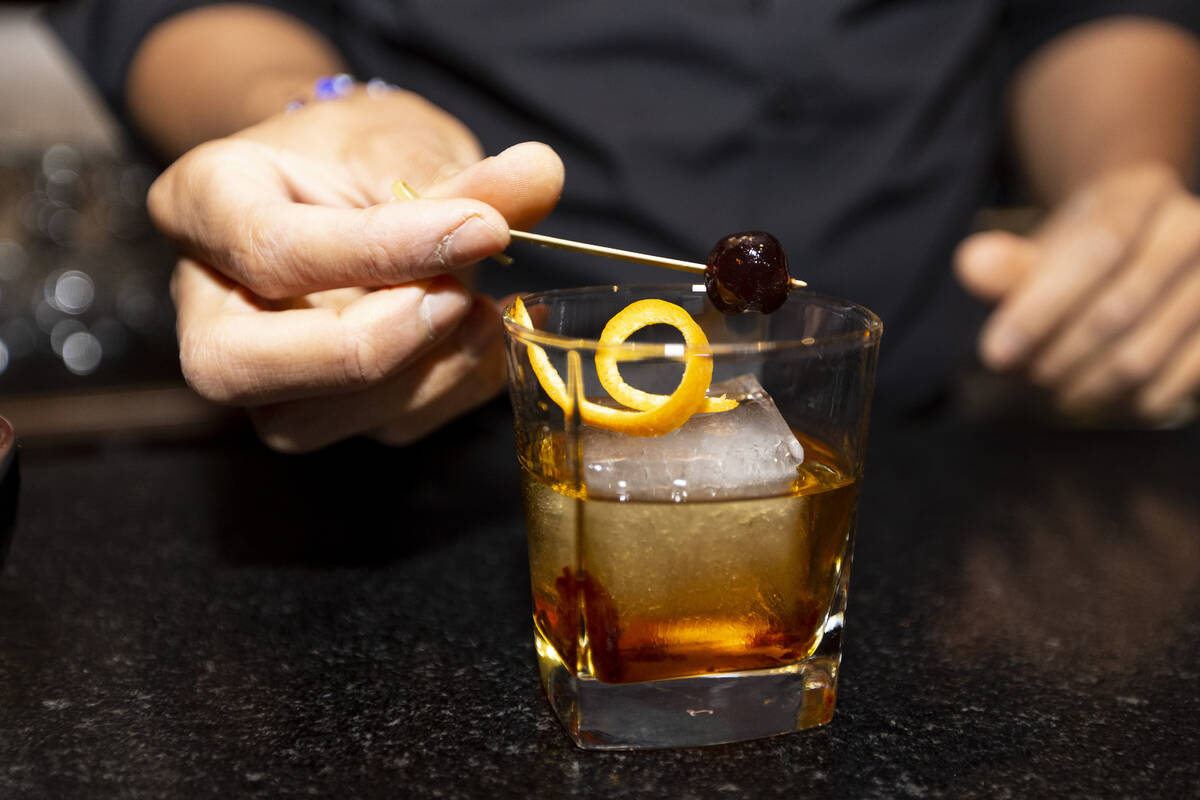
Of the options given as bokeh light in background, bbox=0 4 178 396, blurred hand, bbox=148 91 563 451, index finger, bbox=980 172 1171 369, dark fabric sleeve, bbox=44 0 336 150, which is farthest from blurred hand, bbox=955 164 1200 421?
bokeh light in background, bbox=0 4 178 396

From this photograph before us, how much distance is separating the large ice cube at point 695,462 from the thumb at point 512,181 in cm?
28

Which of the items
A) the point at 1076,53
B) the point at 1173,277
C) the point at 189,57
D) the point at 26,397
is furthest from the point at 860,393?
the point at 26,397

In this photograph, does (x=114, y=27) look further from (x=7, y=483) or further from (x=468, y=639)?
(x=468, y=639)

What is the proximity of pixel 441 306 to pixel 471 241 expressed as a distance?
99 mm

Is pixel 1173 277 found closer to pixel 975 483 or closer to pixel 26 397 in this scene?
pixel 975 483

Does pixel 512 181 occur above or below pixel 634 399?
above

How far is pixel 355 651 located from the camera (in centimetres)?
88

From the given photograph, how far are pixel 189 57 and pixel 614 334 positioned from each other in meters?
1.07

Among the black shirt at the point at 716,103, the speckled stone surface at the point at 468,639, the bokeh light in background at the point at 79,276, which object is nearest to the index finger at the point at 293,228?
the speckled stone surface at the point at 468,639

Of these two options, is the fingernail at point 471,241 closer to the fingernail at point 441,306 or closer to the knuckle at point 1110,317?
the fingernail at point 441,306

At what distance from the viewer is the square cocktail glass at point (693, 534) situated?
2.31 ft

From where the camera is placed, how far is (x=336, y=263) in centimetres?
86

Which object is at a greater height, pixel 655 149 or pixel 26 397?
pixel 655 149

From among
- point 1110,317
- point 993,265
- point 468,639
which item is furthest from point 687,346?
point 1110,317
